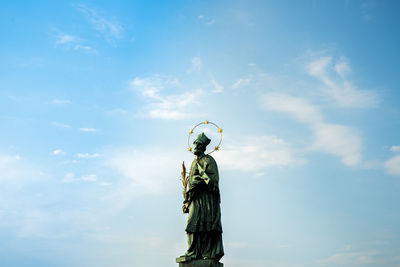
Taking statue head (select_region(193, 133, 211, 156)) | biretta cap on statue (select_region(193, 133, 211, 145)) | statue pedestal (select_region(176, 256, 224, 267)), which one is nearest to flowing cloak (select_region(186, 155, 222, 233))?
statue head (select_region(193, 133, 211, 156))

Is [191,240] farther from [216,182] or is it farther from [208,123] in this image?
[208,123]

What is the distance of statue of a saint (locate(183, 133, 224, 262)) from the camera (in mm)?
19000

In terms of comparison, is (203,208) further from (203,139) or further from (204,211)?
(203,139)

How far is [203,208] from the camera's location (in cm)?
1947

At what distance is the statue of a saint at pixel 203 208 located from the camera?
62.3 feet

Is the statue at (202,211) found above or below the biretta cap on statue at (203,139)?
below

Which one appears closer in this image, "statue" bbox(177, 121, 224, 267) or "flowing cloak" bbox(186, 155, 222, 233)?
"statue" bbox(177, 121, 224, 267)

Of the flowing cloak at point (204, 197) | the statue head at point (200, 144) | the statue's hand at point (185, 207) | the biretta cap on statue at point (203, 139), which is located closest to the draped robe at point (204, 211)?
the flowing cloak at point (204, 197)

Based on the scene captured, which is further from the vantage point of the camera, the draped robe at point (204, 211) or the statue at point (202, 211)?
the draped robe at point (204, 211)

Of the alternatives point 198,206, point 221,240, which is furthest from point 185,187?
point 221,240

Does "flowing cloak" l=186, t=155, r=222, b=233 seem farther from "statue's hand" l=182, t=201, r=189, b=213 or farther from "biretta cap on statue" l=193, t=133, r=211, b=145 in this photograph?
"biretta cap on statue" l=193, t=133, r=211, b=145

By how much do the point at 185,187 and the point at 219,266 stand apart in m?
3.44

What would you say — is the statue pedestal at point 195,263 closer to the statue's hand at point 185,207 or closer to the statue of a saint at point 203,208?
the statue of a saint at point 203,208

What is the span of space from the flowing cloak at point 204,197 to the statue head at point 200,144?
0.32m
